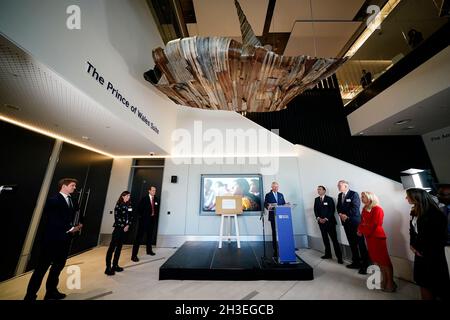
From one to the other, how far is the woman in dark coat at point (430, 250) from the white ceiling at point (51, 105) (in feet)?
15.8

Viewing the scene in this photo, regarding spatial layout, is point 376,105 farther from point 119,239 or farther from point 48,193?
point 48,193

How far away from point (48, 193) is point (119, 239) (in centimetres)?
195

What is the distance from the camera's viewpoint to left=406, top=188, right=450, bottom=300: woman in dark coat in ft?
6.01

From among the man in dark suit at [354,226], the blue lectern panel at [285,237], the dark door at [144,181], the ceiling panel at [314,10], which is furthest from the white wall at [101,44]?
the man in dark suit at [354,226]

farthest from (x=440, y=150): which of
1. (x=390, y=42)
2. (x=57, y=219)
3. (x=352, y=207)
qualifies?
(x=57, y=219)

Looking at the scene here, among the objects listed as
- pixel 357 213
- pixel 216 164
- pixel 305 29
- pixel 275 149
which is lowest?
pixel 357 213

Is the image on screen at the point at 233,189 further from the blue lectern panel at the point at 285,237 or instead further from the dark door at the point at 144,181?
the blue lectern panel at the point at 285,237

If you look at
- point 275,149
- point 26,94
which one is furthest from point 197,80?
point 275,149

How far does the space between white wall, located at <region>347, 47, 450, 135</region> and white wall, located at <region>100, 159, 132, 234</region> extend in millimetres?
7877

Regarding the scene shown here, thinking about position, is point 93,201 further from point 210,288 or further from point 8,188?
point 210,288

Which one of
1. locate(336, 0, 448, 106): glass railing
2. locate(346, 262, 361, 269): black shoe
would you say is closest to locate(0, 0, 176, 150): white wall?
locate(346, 262, 361, 269): black shoe

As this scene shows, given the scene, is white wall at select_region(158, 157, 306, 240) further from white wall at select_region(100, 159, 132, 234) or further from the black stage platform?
the black stage platform

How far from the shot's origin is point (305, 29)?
5422 millimetres

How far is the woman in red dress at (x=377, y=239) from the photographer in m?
2.45
